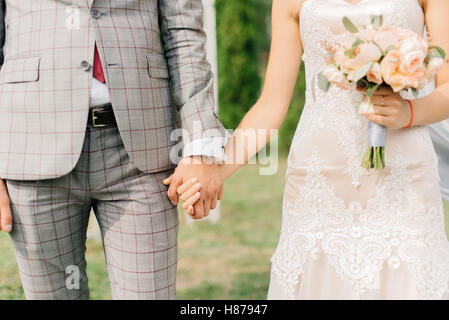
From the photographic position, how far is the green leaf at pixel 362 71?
5.77ft

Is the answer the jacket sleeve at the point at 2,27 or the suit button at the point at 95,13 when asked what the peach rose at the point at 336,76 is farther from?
the jacket sleeve at the point at 2,27

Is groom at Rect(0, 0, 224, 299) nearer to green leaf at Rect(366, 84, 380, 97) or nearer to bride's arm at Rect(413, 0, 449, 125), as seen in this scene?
green leaf at Rect(366, 84, 380, 97)

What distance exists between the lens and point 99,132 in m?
2.04

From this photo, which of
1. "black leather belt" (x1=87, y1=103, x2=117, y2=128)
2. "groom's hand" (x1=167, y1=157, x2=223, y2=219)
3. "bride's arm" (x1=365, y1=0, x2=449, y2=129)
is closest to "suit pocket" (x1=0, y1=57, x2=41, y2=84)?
"black leather belt" (x1=87, y1=103, x2=117, y2=128)

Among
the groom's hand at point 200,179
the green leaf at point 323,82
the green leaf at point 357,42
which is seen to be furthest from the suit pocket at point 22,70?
the green leaf at point 357,42

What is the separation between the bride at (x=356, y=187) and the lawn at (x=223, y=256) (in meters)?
2.25

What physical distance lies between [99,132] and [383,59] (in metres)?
1.10

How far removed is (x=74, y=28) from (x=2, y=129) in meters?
0.49

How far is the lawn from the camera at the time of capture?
441 cm

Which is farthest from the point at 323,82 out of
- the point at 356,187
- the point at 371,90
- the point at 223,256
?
the point at 223,256

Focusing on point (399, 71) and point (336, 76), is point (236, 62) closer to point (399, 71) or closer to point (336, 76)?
point (336, 76)

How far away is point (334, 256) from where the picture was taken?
6.99ft
